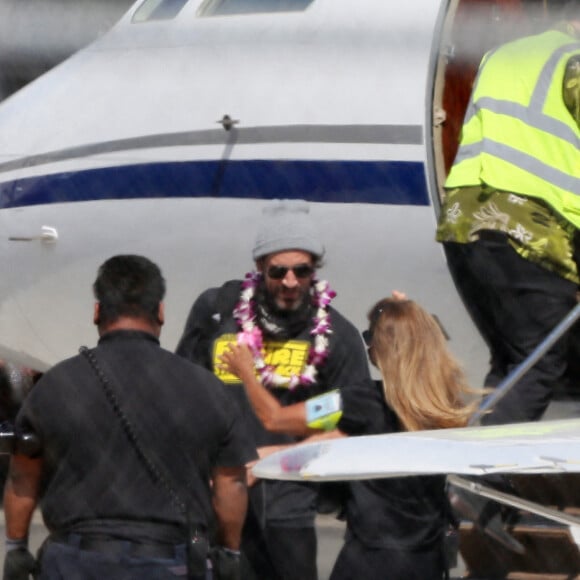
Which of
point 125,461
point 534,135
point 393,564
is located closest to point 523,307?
Result: point 534,135

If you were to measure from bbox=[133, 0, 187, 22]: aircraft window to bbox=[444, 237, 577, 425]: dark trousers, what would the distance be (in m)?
1.76

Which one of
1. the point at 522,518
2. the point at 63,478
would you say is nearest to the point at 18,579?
the point at 63,478

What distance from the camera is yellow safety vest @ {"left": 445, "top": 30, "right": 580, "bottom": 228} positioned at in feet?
15.4

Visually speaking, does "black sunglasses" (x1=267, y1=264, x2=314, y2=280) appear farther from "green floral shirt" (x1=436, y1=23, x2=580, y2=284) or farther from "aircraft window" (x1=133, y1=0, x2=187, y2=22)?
"aircraft window" (x1=133, y1=0, x2=187, y2=22)

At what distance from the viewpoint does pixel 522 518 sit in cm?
444

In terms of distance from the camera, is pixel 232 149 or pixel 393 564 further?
pixel 232 149

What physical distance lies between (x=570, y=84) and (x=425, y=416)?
1377mm

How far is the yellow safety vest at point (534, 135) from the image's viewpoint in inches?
185

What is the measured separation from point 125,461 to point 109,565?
0.85 ft

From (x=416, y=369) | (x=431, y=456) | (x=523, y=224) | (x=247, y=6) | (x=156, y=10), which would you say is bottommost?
(x=431, y=456)

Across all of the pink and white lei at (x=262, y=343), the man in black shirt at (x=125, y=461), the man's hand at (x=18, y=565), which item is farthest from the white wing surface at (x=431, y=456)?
the pink and white lei at (x=262, y=343)

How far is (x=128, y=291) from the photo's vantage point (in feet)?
12.6

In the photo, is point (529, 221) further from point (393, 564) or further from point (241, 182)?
point (393, 564)

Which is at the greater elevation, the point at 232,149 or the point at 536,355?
the point at 232,149
